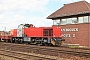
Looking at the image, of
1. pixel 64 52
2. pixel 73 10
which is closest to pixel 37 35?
pixel 73 10

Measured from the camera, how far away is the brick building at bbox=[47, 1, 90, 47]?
28328 millimetres

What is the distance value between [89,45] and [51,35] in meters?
6.82

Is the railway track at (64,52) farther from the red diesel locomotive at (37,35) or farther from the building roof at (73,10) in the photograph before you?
the building roof at (73,10)

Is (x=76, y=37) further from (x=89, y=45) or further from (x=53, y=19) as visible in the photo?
(x=53, y=19)

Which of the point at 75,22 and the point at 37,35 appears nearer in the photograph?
the point at 37,35

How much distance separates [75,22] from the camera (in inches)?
1181

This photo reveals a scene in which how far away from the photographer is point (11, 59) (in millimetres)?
12711

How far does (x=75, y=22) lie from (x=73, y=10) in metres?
2.58

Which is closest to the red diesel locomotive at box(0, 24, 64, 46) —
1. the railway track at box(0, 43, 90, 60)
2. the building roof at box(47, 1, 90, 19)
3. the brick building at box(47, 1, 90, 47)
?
the brick building at box(47, 1, 90, 47)

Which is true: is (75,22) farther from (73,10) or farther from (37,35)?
(37,35)

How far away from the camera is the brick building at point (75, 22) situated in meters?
28.3

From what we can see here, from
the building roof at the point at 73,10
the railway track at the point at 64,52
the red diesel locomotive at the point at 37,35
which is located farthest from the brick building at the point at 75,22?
the railway track at the point at 64,52

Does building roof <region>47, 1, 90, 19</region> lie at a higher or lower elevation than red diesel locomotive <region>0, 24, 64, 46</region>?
higher

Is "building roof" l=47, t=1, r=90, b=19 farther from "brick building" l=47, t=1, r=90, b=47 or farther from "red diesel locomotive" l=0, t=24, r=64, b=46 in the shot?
"red diesel locomotive" l=0, t=24, r=64, b=46
